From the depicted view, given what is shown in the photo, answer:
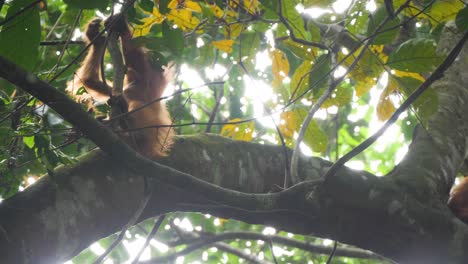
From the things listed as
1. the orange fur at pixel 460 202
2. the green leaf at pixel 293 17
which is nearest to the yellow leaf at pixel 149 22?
the green leaf at pixel 293 17

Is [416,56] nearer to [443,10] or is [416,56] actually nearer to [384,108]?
[443,10]

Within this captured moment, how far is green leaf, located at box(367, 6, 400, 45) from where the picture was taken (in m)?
2.23

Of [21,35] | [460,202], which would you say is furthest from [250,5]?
[460,202]

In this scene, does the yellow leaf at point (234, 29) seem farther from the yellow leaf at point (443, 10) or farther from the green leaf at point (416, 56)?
the yellow leaf at point (443, 10)

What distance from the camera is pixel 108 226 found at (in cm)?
207

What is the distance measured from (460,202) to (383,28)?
1.16 m

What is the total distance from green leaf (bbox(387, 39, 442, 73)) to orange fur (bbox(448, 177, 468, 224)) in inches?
36.2

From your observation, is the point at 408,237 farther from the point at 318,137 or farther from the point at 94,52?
the point at 94,52

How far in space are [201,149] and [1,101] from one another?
3.09ft

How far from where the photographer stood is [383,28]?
2279 mm

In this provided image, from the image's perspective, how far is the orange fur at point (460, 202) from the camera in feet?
9.12

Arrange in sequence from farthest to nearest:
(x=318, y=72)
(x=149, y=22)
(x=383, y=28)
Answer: (x=318, y=72) < (x=149, y=22) < (x=383, y=28)

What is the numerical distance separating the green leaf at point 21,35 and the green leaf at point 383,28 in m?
1.33

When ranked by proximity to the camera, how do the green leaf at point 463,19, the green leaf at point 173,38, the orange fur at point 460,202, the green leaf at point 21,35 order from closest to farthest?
the green leaf at point 21,35 → the green leaf at point 463,19 → the green leaf at point 173,38 → the orange fur at point 460,202
